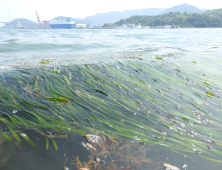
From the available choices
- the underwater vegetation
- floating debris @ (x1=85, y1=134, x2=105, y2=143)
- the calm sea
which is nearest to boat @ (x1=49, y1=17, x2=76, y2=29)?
the calm sea

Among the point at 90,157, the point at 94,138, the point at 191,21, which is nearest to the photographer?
the point at 90,157

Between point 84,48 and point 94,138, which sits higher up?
point 84,48

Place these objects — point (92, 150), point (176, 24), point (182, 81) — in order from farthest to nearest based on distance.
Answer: point (176, 24) < point (182, 81) < point (92, 150)

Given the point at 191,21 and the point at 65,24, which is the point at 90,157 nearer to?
the point at 65,24

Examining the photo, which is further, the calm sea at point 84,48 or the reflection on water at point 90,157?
the calm sea at point 84,48

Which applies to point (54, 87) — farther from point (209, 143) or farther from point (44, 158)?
point (209, 143)

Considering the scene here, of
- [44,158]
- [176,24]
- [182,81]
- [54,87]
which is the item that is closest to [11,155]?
[44,158]

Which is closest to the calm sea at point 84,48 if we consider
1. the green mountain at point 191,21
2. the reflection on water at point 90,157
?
the reflection on water at point 90,157

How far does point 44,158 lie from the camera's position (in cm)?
128

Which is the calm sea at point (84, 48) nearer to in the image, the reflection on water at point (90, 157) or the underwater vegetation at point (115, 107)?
the underwater vegetation at point (115, 107)

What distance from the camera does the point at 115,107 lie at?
7.14ft

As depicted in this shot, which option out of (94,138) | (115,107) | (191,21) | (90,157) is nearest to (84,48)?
(115,107)

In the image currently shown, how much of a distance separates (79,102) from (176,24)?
8304 cm

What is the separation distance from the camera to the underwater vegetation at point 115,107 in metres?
1.60
